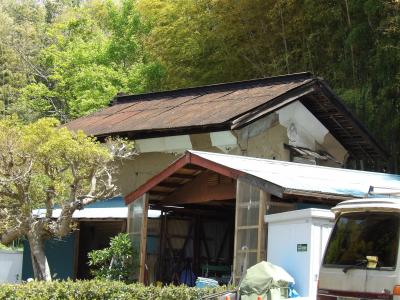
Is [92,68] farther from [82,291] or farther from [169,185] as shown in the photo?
[82,291]

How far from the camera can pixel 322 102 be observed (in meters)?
19.2

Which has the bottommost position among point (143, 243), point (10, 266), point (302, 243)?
point (10, 266)

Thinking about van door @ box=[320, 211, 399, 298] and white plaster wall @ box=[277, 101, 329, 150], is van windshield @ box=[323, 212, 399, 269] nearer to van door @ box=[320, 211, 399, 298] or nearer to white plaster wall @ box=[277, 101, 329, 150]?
van door @ box=[320, 211, 399, 298]

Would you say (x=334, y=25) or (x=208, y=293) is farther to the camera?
(x=334, y=25)

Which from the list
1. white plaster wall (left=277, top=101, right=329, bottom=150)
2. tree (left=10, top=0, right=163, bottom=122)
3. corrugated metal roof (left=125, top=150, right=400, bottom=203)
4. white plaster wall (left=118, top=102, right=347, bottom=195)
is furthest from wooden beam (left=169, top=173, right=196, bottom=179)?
tree (left=10, top=0, right=163, bottom=122)

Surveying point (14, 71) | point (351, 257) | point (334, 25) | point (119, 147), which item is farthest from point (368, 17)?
point (14, 71)

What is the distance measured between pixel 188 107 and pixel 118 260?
5943mm

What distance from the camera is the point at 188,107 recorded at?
20.2 metres

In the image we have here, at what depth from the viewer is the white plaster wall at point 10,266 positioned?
19.9 m

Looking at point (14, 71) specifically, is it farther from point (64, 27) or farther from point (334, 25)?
point (334, 25)

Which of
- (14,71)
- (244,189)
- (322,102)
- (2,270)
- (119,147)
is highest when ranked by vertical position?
(14,71)

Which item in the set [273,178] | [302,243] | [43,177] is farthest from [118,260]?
[302,243]

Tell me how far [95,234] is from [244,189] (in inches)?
386

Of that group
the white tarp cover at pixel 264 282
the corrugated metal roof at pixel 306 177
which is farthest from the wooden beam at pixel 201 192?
the white tarp cover at pixel 264 282
